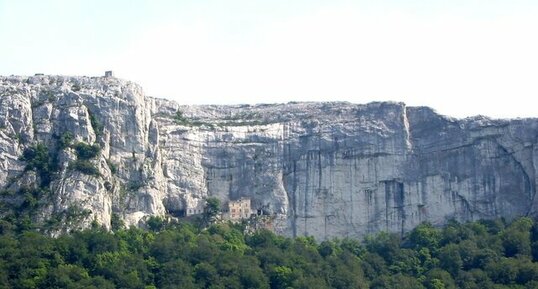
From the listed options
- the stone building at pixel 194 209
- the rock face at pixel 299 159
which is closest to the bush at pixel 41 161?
the rock face at pixel 299 159

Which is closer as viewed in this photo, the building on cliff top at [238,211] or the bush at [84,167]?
the bush at [84,167]

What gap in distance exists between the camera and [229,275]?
99.4 meters

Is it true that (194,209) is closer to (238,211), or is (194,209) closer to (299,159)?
(238,211)

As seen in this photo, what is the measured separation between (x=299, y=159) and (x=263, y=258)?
11.4 m

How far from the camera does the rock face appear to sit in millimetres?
107500

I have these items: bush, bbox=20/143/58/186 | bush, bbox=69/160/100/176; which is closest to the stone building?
bush, bbox=69/160/100/176

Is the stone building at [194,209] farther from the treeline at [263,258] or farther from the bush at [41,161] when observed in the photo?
the bush at [41,161]

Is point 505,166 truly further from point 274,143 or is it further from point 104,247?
point 104,247

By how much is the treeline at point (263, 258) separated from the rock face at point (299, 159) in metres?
2.18

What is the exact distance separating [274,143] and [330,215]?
24.2 feet

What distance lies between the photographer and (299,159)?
112m

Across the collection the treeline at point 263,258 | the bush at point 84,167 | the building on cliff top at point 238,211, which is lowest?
the treeline at point 263,258

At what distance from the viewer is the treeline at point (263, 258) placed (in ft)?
317

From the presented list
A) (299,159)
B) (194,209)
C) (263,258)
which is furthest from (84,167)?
(299,159)
